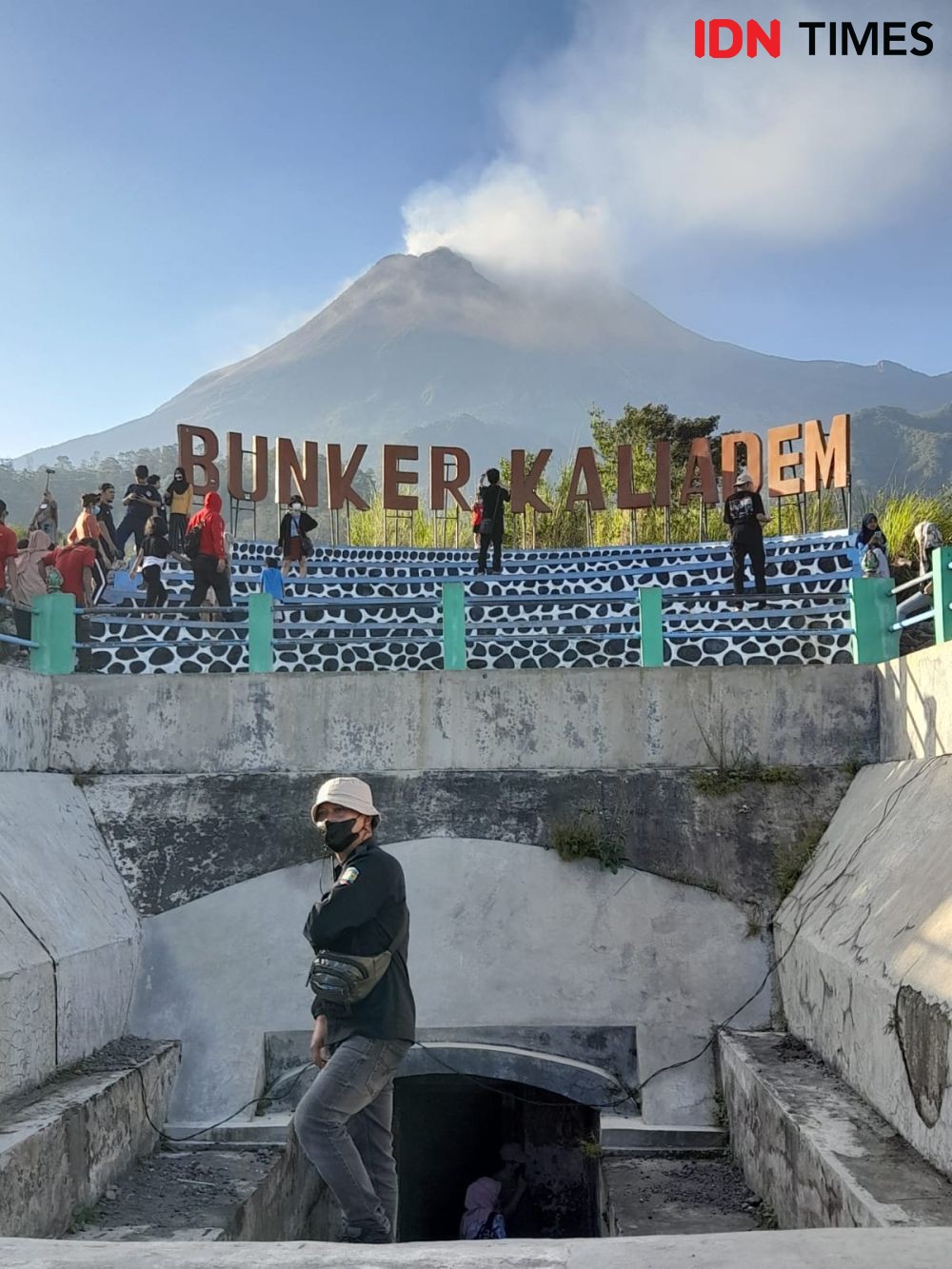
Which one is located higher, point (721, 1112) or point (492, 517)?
point (492, 517)

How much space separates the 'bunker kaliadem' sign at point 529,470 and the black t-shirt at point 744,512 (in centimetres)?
887

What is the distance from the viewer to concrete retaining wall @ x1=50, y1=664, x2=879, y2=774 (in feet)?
30.4


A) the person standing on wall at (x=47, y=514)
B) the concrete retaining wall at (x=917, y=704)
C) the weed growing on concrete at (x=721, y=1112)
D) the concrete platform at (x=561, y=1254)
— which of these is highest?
the person standing on wall at (x=47, y=514)

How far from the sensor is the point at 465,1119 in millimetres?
11523

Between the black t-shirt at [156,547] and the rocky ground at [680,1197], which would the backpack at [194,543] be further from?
the rocky ground at [680,1197]

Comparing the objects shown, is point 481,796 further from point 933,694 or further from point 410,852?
point 933,694

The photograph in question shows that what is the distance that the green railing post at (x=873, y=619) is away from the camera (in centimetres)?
938

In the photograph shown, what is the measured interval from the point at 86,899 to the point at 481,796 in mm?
2878

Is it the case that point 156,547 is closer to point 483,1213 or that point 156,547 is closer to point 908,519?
point 483,1213

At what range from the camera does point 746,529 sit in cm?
1302

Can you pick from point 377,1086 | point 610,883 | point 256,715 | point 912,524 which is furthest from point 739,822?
point 912,524

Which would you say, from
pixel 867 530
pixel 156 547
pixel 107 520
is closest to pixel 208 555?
pixel 156 547

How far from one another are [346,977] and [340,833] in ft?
2.00

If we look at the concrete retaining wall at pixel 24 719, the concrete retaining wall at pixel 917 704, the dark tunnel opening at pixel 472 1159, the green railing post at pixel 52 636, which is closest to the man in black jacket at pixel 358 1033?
the concrete retaining wall at pixel 917 704
